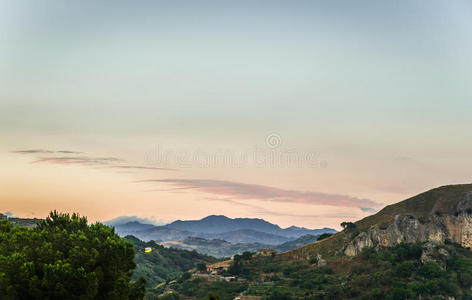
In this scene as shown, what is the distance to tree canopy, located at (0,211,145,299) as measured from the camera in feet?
90.8

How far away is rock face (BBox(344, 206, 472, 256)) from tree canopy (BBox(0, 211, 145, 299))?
81575 mm

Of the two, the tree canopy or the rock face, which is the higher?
the tree canopy

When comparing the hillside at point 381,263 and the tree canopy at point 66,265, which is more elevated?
the tree canopy at point 66,265

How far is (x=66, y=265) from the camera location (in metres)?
28.1

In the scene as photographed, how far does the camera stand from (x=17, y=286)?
27.4 m

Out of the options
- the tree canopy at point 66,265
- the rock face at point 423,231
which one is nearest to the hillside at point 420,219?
the rock face at point 423,231

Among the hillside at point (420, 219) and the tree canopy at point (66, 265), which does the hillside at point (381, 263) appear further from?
the tree canopy at point (66, 265)

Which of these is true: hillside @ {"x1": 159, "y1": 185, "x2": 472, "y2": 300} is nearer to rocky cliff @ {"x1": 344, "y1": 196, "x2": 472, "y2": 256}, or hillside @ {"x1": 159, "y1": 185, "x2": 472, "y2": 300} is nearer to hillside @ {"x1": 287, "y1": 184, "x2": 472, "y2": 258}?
hillside @ {"x1": 287, "y1": 184, "x2": 472, "y2": 258}

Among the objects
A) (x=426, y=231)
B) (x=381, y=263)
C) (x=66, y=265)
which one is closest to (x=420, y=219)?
(x=426, y=231)

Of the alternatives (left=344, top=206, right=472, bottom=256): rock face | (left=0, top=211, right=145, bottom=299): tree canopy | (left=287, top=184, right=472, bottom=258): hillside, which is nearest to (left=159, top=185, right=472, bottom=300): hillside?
(left=287, top=184, right=472, bottom=258): hillside

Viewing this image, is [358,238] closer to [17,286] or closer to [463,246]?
[463,246]

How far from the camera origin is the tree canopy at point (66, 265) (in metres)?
27.7

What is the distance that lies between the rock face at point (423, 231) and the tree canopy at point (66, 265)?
268ft

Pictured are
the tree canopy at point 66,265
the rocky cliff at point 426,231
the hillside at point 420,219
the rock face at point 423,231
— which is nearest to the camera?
the tree canopy at point 66,265
